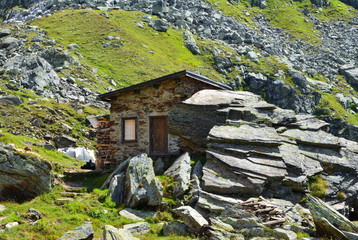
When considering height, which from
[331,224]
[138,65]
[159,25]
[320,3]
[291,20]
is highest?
[331,224]

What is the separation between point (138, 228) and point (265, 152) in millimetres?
9180

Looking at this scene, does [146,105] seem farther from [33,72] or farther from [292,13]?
[292,13]

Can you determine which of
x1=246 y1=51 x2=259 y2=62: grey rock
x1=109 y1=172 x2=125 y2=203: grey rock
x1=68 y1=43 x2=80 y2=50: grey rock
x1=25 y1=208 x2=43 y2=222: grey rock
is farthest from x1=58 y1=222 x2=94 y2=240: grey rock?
x1=246 y1=51 x2=259 y2=62: grey rock

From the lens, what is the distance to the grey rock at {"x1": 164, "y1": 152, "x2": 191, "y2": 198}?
18786 mm

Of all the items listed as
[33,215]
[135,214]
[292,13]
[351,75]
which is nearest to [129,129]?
[135,214]

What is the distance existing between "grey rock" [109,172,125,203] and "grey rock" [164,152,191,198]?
2.80 metres

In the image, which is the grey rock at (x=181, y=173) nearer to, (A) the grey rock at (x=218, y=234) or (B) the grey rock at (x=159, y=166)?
(B) the grey rock at (x=159, y=166)

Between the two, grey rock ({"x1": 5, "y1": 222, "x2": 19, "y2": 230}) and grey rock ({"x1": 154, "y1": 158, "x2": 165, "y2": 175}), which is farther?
grey rock ({"x1": 154, "y1": 158, "x2": 165, "y2": 175})

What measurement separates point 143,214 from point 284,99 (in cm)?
6642

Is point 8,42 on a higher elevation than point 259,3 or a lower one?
lower

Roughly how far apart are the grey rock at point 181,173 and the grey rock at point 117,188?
2.80 meters

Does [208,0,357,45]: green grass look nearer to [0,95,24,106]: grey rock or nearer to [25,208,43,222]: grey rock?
[0,95,24,106]: grey rock

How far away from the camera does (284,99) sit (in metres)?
78.0

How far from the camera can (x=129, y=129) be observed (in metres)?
26.1
